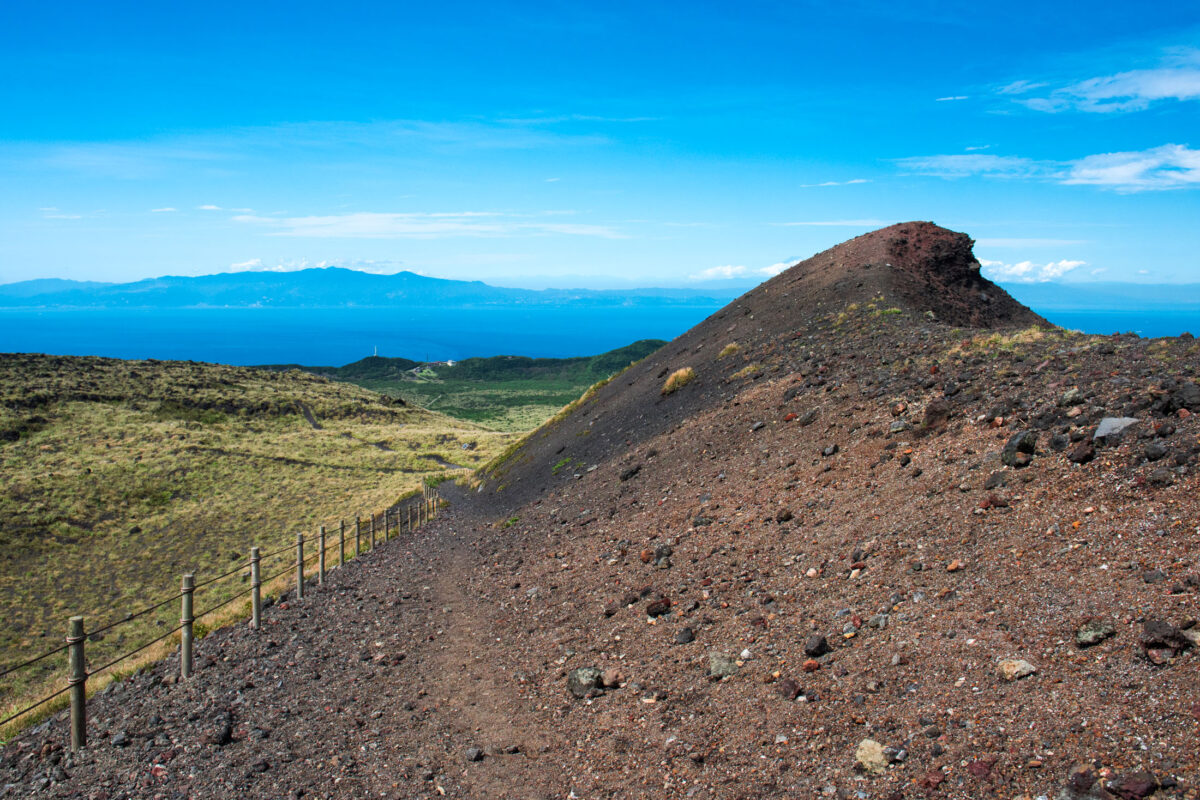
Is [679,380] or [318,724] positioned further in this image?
[679,380]

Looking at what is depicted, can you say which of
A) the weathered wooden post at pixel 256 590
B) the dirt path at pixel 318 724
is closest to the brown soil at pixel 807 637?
the dirt path at pixel 318 724

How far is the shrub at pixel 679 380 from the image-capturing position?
23.5 meters

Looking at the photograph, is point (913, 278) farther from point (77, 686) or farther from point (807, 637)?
point (77, 686)

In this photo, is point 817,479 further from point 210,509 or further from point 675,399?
point 210,509

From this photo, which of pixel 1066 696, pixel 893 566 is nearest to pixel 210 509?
pixel 893 566

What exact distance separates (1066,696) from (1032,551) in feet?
7.93

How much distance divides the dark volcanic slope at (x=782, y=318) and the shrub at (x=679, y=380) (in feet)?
1.01

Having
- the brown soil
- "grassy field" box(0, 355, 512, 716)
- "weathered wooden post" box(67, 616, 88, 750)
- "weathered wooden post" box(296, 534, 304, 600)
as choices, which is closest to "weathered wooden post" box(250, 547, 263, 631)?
the brown soil

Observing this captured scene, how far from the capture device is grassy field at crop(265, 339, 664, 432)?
102 metres

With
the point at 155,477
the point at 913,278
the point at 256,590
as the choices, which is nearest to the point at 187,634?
the point at 256,590

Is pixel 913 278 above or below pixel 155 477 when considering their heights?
above

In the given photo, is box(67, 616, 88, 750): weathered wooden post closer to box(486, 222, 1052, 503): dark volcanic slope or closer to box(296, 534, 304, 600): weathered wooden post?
box(296, 534, 304, 600): weathered wooden post

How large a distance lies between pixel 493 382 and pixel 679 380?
12064 centimetres

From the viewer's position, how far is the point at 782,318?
24875 millimetres
